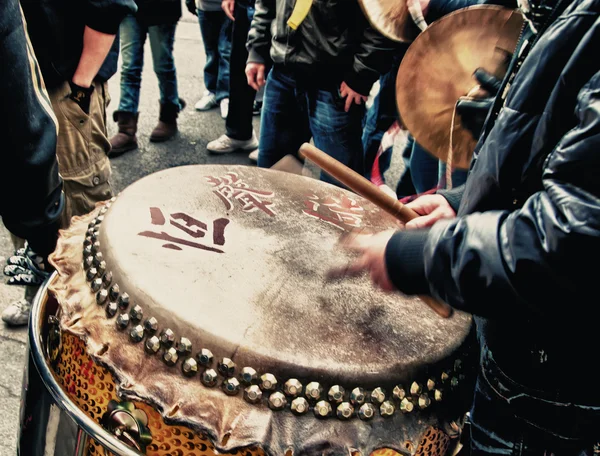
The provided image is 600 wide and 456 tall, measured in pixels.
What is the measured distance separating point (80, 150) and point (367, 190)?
1175mm


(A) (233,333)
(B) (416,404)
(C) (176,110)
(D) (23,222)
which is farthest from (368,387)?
(C) (176,110)

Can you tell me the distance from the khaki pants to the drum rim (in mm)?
696

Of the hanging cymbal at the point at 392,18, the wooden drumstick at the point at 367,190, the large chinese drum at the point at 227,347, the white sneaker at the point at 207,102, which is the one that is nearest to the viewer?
the large chinese drum at the point at 227,347

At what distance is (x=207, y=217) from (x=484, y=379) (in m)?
0.59

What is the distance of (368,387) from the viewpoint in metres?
0.86

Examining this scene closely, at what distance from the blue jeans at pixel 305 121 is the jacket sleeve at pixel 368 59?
10 centimetres

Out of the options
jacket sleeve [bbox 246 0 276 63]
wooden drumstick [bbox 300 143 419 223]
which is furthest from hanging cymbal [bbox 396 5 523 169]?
jacket sleeve [bbox 246 0 276 63]

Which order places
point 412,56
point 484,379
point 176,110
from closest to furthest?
point 484,379
point 412,56
point 176,110

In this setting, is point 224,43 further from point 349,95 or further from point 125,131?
point 349,95

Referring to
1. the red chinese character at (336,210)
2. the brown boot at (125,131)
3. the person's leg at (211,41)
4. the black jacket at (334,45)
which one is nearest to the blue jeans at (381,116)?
the black jacket at (334,45)

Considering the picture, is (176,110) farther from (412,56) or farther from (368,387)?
(368,387)

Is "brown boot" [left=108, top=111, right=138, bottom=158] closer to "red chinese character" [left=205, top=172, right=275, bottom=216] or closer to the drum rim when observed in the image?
"red chinese character" [left=205, top=172, right=275, bottom=216]

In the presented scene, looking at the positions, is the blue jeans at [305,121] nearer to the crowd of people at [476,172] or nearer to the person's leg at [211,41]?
the crowd of people at [476,172]

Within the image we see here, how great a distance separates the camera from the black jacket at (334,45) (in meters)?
2.00
